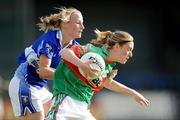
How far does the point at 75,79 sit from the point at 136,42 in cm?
1253

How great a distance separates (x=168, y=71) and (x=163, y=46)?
3.41ft

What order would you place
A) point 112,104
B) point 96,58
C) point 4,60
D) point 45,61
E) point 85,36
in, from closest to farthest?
point 96,58 → point 45,61 → point 112,104 → point 4,60 → point 85,36

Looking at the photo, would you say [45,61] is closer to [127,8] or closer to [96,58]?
[96,58]

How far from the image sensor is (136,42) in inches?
749

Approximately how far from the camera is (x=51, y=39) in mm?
7207

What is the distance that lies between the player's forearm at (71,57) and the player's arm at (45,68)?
69 cm

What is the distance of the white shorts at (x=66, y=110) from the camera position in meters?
6.50

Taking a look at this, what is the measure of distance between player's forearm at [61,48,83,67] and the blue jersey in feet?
2.42

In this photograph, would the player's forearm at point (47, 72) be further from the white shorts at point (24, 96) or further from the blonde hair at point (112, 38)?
the blonde hair at point (112, 38)

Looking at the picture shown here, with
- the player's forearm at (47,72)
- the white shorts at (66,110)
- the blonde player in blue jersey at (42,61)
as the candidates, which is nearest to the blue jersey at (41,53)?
the blonde player in blue jersey at (42,61)

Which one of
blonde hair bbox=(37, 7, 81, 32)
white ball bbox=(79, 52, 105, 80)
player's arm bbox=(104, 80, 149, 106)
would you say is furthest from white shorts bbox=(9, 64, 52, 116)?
white ball bbox=(79, 52, 105, 80)

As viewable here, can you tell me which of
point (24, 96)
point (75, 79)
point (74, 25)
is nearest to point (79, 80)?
point (75, 79)

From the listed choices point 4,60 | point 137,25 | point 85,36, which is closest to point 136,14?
point 137,25

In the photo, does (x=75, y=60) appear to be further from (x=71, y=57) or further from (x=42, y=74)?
(x=42, y=74)
